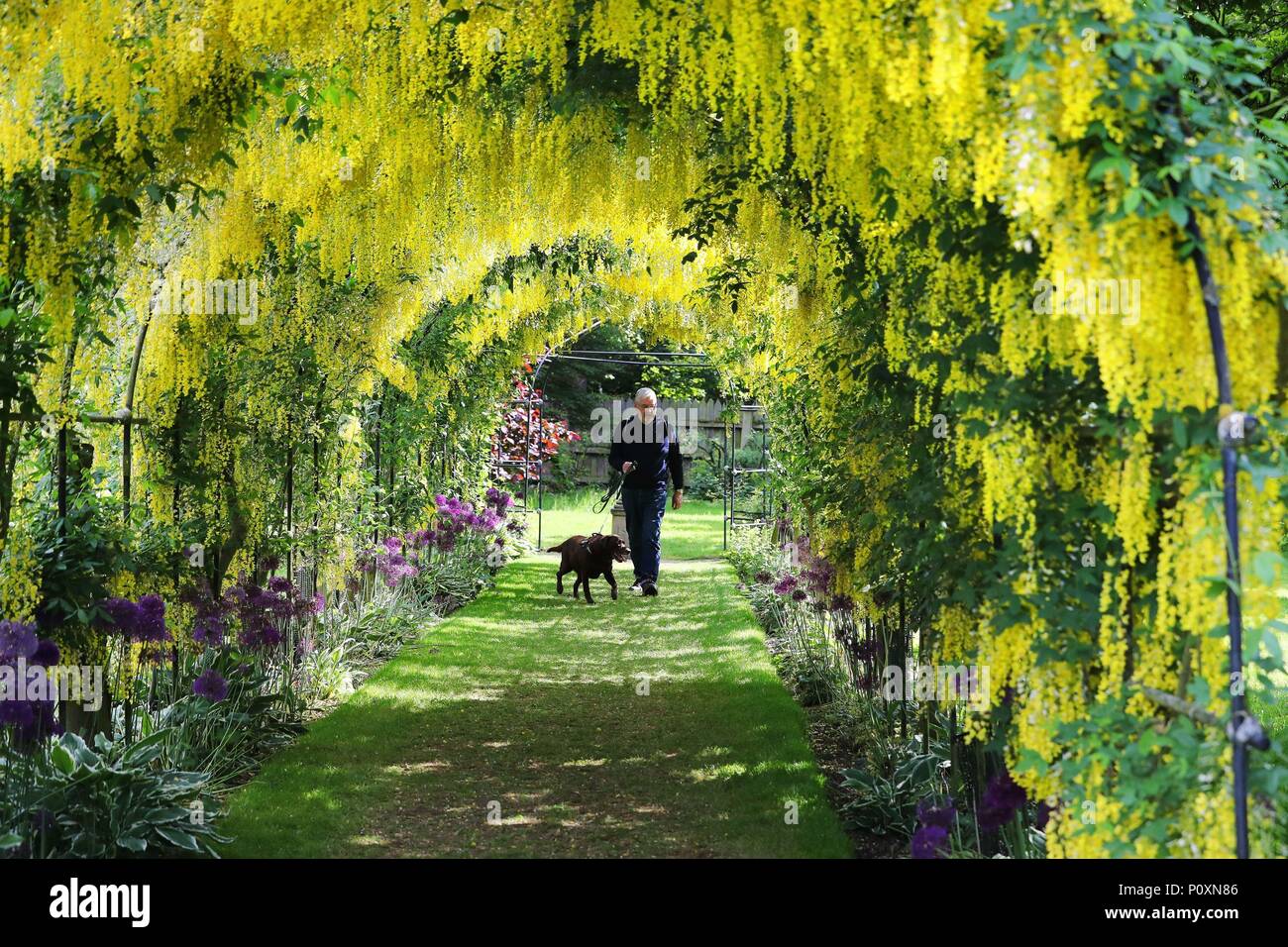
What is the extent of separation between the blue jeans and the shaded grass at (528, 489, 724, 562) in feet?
5.57

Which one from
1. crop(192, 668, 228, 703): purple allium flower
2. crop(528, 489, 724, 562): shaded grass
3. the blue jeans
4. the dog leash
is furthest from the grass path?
crop(528, 489, 724, 562): shaded grass

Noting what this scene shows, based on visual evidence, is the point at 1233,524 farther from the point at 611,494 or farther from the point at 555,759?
the point at 611,494

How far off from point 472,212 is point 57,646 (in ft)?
Result: 9.86

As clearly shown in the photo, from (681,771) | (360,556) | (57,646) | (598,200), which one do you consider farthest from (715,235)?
(57,646)

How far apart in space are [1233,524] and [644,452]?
5.90 meters

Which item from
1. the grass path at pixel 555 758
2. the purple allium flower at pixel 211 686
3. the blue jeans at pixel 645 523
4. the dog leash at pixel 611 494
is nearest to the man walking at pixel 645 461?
the blue jeans at pixel 645 523

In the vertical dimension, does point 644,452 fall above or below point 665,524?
above

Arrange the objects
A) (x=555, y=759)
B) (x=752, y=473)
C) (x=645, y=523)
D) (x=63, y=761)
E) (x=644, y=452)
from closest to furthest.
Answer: (x=63, y=761) < (x=555, y=759) < (x=644, y=452) < (x=645, y=523) < (x=752, y=473)

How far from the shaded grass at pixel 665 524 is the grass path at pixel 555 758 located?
12.2 ft

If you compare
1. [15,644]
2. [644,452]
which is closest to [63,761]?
[15,644]

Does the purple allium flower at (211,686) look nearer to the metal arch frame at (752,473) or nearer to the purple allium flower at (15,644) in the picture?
the purple allium flower at (15,644)

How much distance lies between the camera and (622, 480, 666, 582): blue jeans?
25.2ft

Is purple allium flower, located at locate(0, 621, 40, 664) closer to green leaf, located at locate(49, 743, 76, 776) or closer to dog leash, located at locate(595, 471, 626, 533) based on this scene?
green leaf, located at locate(49, 743, 76, 776)

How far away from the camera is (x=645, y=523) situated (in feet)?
25.7
